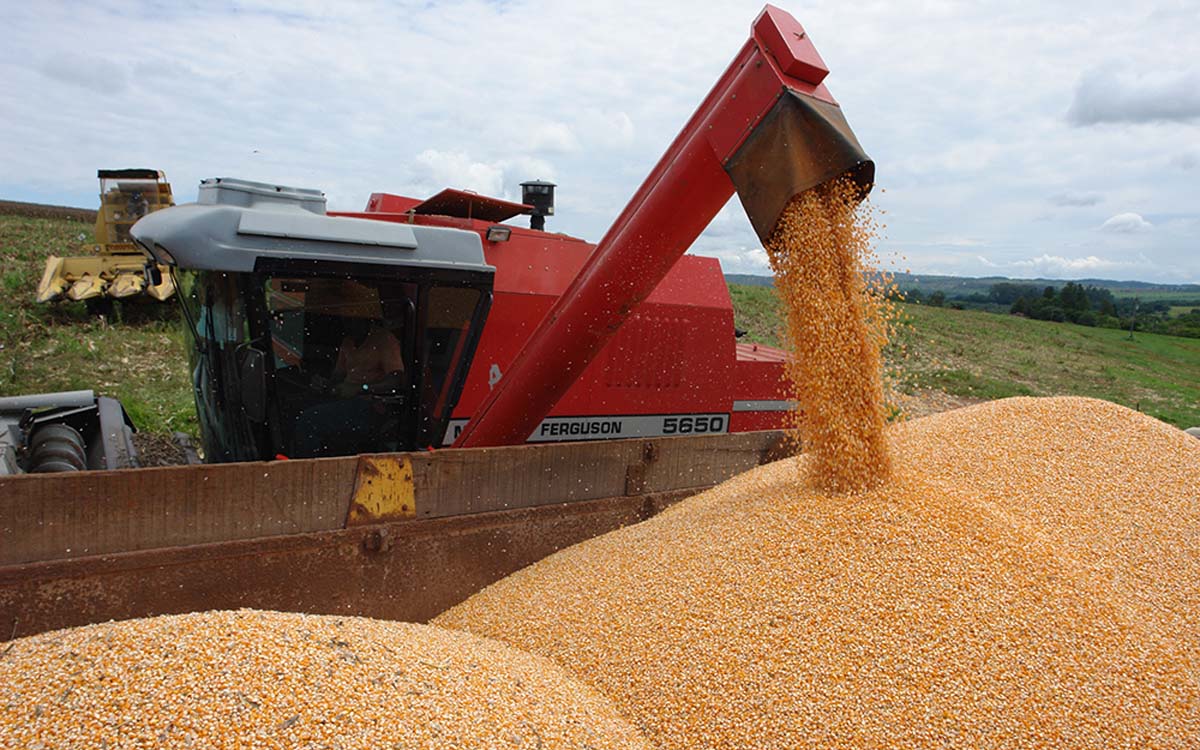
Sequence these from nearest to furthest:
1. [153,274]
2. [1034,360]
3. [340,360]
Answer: [340,360]
[153,274]
[1034,360]

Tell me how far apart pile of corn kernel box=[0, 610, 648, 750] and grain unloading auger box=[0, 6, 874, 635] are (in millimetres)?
634

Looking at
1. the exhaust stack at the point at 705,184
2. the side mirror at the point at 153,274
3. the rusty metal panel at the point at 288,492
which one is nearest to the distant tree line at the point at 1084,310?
the rusty metal panel at the point at 288,492

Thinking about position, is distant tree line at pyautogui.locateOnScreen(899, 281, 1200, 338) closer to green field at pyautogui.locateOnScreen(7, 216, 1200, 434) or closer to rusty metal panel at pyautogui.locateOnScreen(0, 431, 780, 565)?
green field at pyautogui.locateOnScreen(7, 216, 1200, 434)

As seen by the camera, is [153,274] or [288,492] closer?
[288,492]

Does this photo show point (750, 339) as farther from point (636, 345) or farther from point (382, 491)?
point (382, 491)

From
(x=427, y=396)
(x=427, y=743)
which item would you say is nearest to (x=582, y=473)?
(x=427, y=396)

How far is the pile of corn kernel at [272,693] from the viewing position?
2080 millimetres

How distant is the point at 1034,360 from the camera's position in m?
22.9

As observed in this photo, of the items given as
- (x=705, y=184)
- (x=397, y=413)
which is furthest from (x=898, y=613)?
(x=397, y=413)

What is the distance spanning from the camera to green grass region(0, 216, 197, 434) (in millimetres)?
9555

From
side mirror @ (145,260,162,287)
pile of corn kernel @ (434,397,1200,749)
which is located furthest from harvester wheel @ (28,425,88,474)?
pile of corn kernel @ (434,397,1200,749)

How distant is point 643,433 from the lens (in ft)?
17.3

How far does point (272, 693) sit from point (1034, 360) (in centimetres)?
2477

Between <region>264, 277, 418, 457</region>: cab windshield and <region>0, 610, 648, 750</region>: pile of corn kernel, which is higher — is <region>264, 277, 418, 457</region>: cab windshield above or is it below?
above
